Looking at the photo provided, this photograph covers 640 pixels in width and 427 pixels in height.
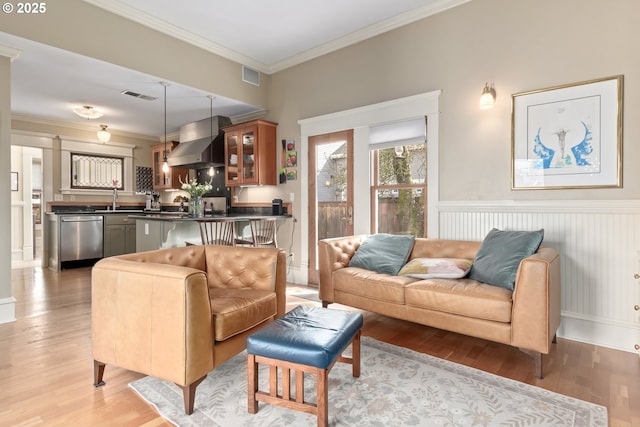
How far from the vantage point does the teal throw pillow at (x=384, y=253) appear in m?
3.12

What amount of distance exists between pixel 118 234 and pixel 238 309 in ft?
17.6

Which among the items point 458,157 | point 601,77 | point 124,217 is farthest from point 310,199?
point 124,217

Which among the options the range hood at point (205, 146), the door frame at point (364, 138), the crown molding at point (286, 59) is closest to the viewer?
the crown molding at point (286, 59)

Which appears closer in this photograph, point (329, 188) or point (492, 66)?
point (492, 66)

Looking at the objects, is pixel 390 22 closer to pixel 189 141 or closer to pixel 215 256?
pixel 215 256

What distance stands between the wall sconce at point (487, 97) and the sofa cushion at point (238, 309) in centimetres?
244

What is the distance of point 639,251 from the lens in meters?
2.44

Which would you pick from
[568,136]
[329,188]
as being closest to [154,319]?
[329,188]

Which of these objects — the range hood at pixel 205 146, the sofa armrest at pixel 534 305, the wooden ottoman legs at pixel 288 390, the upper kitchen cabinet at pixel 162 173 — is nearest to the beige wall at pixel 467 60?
the sofa armrest at pixel 534 305

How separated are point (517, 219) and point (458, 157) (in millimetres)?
782

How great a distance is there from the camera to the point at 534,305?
2.13 meters

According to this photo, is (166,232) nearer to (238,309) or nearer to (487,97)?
(238,309)

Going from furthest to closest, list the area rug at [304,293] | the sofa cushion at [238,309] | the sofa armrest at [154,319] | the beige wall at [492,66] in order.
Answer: the area rug at [304,293] < the beige wall at [492,66] < the sofa cushion at [238,309] < the sofa armrest at [154,319]

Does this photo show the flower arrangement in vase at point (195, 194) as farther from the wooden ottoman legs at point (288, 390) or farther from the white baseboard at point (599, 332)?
the white baseboard at point (599, 332)
